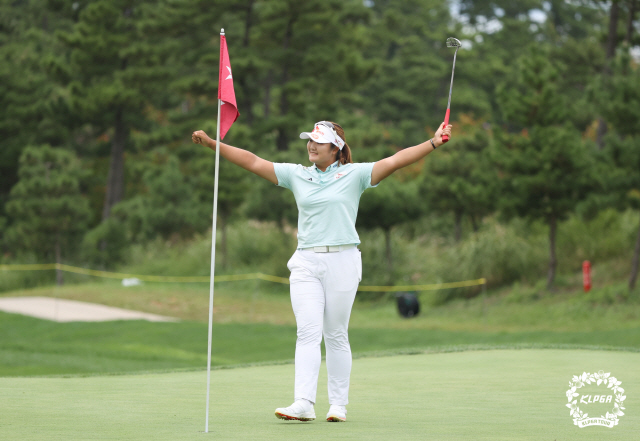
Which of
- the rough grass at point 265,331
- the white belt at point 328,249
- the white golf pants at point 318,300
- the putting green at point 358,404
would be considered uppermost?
the white belt at point 328,249

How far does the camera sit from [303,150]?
30062 mm

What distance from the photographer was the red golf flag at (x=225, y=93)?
5.95m

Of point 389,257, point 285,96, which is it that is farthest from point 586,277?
point 285,96

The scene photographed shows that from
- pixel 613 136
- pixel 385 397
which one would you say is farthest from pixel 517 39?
pixel 385 397

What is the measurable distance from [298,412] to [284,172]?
59.4 inches

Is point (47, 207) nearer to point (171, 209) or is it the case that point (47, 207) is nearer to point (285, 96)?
point (171, 209)

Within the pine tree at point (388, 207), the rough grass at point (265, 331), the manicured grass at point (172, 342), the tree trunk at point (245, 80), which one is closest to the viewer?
the manicured grass at point (172, 342)

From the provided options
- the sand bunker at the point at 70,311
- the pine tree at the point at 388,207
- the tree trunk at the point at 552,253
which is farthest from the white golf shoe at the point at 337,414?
the pine tree at the point at 388,207

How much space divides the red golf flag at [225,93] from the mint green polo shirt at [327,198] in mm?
553

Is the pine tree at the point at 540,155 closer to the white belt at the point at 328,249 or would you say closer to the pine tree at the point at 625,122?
the pine tree at the point at 625,122

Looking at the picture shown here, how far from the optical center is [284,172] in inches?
231

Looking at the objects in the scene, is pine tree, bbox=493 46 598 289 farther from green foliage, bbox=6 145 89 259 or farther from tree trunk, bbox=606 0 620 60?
green foliage, bbox=6 145 89 259

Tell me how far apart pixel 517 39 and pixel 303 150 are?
23.1 metres

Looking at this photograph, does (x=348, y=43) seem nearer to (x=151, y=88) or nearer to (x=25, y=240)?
(x=151, y=88)
